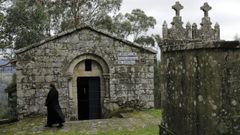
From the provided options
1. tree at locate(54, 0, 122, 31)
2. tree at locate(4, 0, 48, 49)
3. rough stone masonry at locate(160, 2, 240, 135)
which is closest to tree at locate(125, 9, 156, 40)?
tree at locate(54, 0, 122, 31)

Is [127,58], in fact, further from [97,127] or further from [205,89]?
[205,89]

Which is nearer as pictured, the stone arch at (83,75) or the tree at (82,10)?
the stone arch at (83,75)

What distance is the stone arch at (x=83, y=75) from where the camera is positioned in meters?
16.2

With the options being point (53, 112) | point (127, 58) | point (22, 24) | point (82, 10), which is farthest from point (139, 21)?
point (53, 112)

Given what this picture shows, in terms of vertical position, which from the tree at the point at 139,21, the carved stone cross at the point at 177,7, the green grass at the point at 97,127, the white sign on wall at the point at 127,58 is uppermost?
the tree at the point at 139,21

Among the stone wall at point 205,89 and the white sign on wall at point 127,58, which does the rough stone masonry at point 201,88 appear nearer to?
the stone wall at point 205,89

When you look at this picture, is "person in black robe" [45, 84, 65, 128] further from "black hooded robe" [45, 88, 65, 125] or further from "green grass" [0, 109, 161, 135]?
"green grass" [0, 109, 161, 135]

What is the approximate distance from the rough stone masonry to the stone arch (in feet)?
30.3

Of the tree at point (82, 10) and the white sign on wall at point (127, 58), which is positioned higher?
the tree at point (82, 10)

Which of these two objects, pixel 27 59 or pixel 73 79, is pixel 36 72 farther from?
pixel 73 79

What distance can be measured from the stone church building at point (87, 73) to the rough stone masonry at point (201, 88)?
9166 mm

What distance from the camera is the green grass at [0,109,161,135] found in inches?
Answer: 466

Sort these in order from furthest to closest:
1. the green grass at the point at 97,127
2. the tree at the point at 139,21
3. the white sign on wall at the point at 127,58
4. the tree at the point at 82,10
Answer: the tree at the point at 139,21, the tree at the point at 82,10, the white sign on wall at the point at 127,58, the green grass at the point at 97,127

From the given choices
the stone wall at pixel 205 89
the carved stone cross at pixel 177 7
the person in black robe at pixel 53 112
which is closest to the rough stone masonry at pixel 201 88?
the stone wall at pixel 205 89
